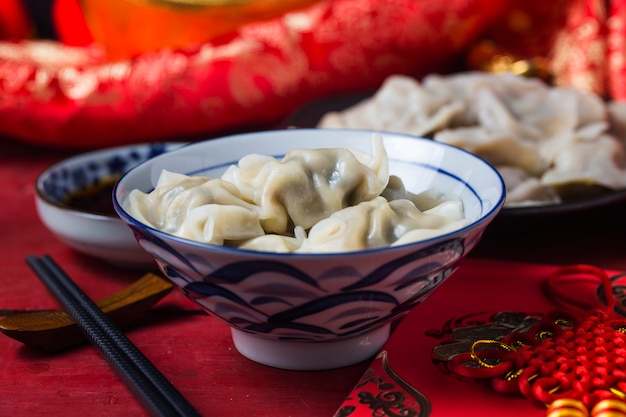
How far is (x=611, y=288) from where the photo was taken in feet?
3.48

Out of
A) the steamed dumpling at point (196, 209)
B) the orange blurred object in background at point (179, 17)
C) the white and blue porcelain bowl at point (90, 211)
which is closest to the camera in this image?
the steamed dumpling at point (196, 209)

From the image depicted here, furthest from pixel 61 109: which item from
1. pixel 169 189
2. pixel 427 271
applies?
pixel 427 271

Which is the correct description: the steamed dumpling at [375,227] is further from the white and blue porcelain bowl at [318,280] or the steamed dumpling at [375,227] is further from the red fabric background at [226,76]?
the red fabric background at [226,76]

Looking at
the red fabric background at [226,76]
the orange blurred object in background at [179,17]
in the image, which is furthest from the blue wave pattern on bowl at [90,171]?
the orange blurred object in background at [179,17]

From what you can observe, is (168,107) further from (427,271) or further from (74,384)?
(427,271)

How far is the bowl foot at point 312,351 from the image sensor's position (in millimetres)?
856

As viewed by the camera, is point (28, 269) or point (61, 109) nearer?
point (28, 269)

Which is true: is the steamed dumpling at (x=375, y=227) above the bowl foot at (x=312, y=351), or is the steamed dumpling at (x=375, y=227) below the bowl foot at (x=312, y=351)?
above

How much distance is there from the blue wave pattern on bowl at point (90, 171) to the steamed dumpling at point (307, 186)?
0.49 meters

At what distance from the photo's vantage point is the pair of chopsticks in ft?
2.45

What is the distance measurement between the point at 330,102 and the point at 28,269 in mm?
893

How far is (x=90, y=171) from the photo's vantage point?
140cm

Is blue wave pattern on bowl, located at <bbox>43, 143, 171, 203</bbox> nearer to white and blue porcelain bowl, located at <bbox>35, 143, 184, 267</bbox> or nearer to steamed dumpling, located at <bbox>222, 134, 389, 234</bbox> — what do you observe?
white and blue porcelain bowl, located at <bbox>35, 143, 184, 267</bbox>

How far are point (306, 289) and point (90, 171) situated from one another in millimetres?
825
